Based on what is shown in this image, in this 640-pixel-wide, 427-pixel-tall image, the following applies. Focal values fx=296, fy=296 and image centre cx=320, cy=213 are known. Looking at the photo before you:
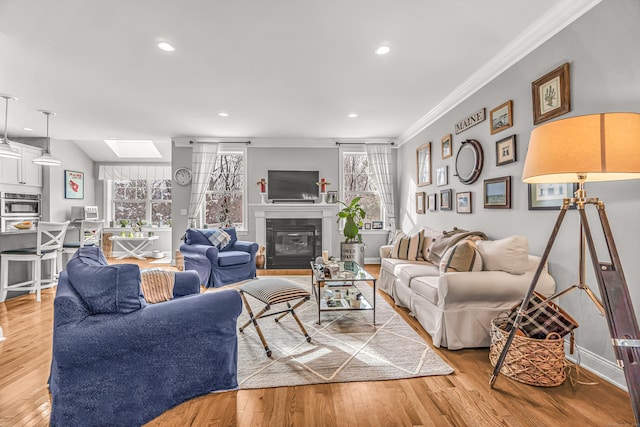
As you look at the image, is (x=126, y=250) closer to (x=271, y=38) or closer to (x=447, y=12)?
(x=271, y=38)

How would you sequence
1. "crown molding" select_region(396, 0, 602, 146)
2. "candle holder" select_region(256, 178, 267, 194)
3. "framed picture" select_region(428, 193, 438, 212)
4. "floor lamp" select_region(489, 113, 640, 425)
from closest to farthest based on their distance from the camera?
"floor lamp" select_region(489, 113, 640, 425) < "crown molding" select_region(396, 0, 602, 146) < "framed picture" select_region(428, 193, 438, 212) < "candle holder" select_region(256, 178, 267, 194)

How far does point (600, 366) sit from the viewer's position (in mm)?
1953

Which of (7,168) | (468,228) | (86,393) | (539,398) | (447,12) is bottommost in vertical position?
(539,398)

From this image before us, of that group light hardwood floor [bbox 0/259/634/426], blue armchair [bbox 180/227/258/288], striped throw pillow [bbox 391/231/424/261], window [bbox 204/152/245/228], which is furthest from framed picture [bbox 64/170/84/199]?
striped throw pillow [bbox 391/231/424/261]

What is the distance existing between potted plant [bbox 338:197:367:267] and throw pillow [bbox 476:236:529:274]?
8.83ft

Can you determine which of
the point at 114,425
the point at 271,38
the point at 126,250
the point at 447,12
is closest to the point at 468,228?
the point at 447,12

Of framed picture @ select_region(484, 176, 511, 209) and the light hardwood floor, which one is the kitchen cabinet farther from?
framed picture @ select_region(484, 176, 511, 209)

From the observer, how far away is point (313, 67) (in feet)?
9.93

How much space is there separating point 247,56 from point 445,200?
3011mm

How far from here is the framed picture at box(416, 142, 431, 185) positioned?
459 centimetres

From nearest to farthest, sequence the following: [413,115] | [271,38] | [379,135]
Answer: [271,38] < [413,115] < [379,135]

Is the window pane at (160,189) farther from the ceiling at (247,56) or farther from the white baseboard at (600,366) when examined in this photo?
the white baseboard at (600,366)

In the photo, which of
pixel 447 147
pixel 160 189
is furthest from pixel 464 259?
pixel 160 189

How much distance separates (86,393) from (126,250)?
666 centimetres
